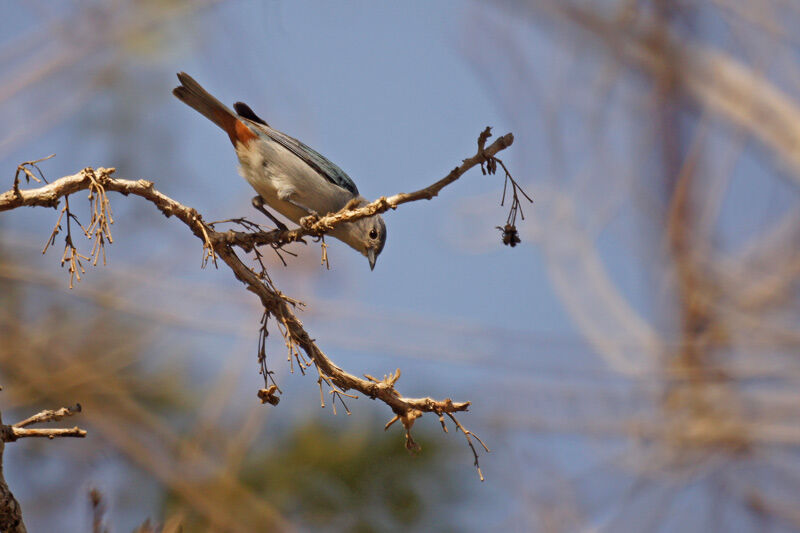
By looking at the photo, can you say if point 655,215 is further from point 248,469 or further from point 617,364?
point 248,469

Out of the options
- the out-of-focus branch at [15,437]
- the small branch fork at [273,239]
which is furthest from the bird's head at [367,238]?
the out-of-focus branch at [15,437]

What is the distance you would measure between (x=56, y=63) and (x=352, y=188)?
181 inches

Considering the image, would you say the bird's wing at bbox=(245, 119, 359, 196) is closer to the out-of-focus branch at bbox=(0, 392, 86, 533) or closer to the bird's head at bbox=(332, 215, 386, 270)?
the bird's head at bbox=(332, 215, 386, 270)

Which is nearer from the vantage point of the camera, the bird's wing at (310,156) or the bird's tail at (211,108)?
the bird's tail at (211,108)

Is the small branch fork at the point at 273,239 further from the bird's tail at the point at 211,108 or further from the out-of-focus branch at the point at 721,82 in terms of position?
the out-of-focus branch at the point at 721,82

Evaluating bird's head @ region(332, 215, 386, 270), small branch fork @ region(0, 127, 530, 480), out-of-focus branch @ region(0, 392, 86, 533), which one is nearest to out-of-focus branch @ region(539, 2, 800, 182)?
bird's head @ region(332, 215, 386, 270)

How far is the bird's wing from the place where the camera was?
14.8 ft

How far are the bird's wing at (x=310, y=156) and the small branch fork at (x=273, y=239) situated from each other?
1450mm

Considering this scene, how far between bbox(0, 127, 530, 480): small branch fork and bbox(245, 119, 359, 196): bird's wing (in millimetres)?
1450

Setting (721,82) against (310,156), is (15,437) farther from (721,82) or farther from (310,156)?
(721,82)

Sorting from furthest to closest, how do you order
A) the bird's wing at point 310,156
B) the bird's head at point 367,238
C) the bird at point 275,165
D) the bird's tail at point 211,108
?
the bird's head at point 367,238 < the bird's wing at point 310,156 < the bird at point 275,165 < the bird's tail at point 211,108

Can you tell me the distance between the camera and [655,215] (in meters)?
7.34

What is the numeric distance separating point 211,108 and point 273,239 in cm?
168

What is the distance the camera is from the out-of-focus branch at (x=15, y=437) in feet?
7.11
